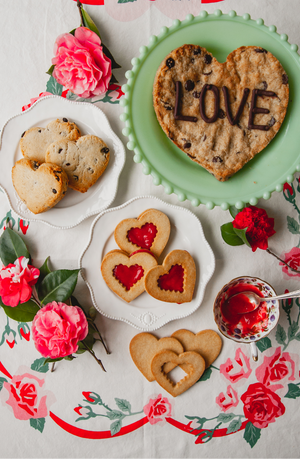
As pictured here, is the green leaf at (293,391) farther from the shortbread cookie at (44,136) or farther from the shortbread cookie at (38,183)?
the shortbread cookie at (44,136)

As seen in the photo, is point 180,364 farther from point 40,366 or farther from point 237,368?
point 40,366

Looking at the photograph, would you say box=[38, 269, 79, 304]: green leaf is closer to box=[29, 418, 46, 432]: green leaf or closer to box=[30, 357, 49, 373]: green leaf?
box=[30, 357, 49, 373]: green leaf

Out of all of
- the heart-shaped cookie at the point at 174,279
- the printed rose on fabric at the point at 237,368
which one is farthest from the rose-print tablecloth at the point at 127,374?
the heart-shaped cookie at the point at 174,279

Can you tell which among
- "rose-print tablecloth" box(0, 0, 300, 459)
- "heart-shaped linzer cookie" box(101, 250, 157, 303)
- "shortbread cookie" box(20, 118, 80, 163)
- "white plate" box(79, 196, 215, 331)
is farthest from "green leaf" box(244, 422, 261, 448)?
"shortbread cookie" box(20, 118, 80, 163)

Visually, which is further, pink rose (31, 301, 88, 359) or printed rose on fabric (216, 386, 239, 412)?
printed rose on fabric (216, 386, 239, 412)

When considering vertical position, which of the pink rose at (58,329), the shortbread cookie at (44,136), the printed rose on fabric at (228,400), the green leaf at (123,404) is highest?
the shortbread cookie at (44,136)

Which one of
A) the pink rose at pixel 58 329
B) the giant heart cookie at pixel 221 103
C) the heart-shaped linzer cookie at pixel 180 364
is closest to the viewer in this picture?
the giant heart cookie at pixel 221 103

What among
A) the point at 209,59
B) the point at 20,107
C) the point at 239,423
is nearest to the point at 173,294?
the point at 239,423
